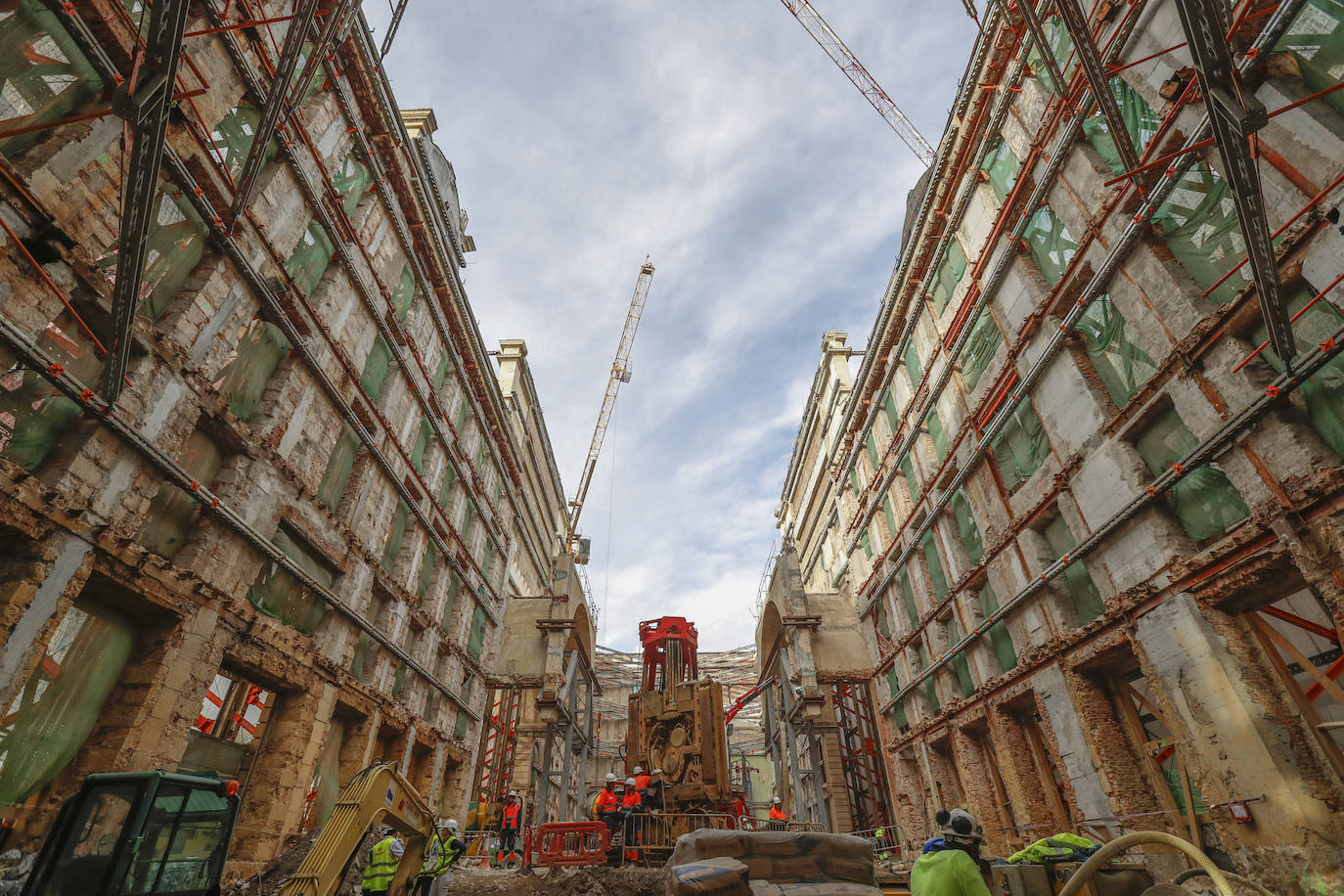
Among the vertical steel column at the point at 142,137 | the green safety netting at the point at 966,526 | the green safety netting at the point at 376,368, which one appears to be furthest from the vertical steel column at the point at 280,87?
the green safety netting at the point at 966,526

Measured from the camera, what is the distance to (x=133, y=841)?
18.5 feet

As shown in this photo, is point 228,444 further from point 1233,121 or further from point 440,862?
point 1233,121

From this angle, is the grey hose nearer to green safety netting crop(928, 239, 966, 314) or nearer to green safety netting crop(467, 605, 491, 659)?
green safety netting crop(928, 239, 966, 314)

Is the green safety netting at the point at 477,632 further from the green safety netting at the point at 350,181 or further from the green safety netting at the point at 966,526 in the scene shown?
the green safety netting at the point at 966,526

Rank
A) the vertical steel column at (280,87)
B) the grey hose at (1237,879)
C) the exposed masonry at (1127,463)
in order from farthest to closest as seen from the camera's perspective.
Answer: the vertical steel column at (280,87) < the exposed masonry at (1127,463) < the grey hose at (1237,879)

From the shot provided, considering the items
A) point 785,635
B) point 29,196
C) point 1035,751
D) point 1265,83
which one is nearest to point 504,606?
point 785,635

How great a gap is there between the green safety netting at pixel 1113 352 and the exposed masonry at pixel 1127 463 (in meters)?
0.06

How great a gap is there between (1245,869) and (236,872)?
14130mm

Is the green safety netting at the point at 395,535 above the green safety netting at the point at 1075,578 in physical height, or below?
above

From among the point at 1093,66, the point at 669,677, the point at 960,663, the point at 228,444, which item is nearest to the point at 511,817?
the point at 669,677

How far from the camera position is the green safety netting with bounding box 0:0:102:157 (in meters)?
6.71

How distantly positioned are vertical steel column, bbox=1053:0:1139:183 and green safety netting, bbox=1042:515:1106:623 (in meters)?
6.74

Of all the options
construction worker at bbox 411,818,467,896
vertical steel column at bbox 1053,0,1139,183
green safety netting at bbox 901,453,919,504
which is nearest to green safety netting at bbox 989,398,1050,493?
green safety netting at bbox 901,453,919,504

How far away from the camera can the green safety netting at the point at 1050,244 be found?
12.1 meters
